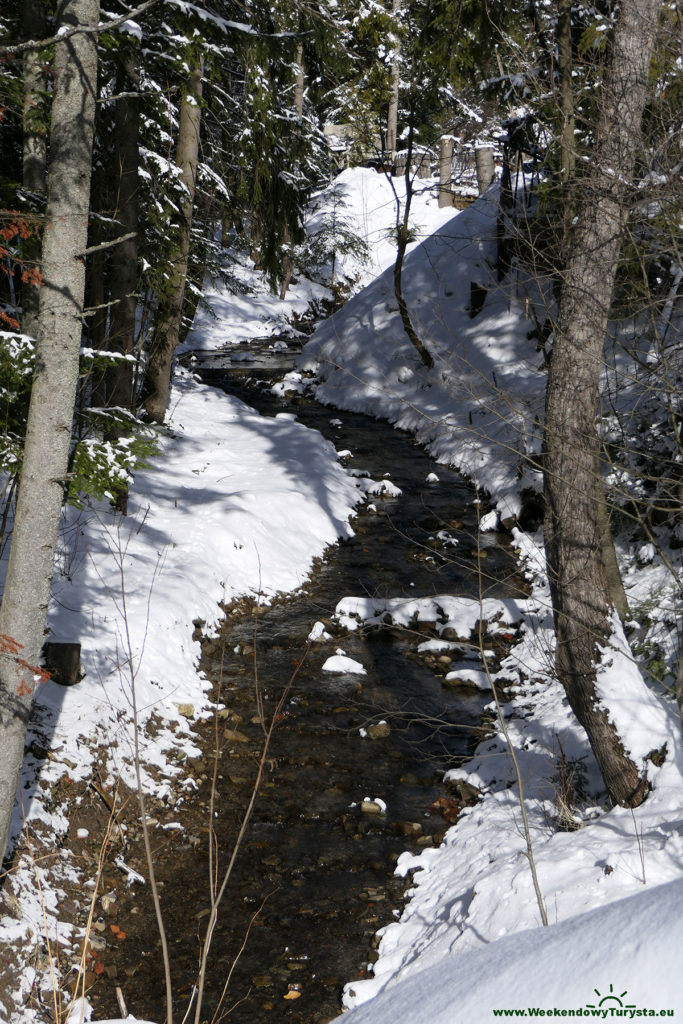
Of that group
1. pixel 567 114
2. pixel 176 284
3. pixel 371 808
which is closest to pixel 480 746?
pixel 371 808

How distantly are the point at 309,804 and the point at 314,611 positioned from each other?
346 centimetres

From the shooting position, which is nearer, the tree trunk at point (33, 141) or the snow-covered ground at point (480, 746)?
the snow-covered ground at point (480, 746)

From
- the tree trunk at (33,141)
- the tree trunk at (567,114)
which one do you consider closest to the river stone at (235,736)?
the tree trunk at (33,141)

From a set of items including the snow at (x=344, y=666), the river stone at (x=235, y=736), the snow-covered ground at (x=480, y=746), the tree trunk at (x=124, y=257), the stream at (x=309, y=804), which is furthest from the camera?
the tree trunk at (x=124, y=257)

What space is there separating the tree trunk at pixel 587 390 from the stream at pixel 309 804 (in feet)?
3.28

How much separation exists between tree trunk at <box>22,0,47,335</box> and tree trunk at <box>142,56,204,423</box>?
12.7 feet

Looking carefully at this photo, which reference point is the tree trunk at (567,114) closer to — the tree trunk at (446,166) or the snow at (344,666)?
the snow at (344,666)

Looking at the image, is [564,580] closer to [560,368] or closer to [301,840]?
[560,368]

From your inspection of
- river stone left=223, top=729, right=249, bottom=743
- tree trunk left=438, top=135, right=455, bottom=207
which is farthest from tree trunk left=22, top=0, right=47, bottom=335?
tree trunk left=438, top=135, right=455, bottom=207

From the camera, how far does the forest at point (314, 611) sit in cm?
430

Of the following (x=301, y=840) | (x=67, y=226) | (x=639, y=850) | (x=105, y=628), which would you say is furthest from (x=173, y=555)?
(x=639, y=850)

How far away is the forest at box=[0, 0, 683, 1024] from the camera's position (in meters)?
4.30

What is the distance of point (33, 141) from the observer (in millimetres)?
6941

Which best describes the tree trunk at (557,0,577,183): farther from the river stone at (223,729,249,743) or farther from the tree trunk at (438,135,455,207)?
the tree trunk at (438,135,455,207)
